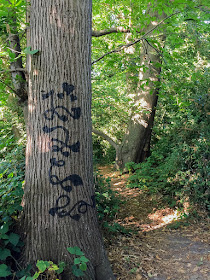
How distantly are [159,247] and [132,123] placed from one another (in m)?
5.88

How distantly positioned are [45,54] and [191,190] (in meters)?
4.20

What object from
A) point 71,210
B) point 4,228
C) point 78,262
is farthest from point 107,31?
point 78,262

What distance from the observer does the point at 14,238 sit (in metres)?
2.75

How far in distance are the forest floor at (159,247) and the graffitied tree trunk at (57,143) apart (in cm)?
61

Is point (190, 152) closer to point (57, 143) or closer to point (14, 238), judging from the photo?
point (57, 143)

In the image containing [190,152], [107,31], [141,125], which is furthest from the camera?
[141,125]

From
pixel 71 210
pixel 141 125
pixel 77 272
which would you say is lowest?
pixel 77 272

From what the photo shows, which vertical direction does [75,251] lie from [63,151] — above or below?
below

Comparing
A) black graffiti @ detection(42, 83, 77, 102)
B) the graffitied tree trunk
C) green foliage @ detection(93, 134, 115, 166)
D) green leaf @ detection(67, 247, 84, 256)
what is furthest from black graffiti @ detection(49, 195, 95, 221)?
green foliage @ detection(93, 134, 115, 166)

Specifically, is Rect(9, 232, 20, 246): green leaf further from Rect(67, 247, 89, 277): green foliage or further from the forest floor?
the forest floor

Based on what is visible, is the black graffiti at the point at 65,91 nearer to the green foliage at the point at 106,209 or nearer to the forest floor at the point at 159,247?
the green foliage at the point at 106,209

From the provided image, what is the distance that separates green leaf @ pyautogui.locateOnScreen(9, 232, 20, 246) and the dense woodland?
0.01 meters

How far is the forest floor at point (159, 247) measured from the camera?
3.39 meters

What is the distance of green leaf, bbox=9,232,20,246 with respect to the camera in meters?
2.70
